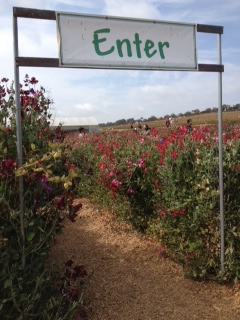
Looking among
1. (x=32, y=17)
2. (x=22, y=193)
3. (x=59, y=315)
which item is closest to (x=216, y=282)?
(x=59, y=315)

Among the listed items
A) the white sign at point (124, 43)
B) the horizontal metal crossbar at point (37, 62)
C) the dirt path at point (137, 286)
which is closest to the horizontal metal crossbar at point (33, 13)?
the white sign at point (124, 43)

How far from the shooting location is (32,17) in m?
2.66

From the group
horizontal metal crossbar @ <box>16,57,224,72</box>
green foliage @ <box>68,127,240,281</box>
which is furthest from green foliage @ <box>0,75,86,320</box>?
green foliage @ <box>68,127,240,281</box>

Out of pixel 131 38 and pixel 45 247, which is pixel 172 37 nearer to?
pixel 131 38

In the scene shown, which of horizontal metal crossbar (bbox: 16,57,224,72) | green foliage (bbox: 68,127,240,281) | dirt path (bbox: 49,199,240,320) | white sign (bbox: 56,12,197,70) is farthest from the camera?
green foliage (bbox: 68,127,240,281)

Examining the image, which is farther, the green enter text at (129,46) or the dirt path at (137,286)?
the dirt path at (137,286)

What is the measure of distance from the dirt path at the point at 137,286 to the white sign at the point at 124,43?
6.45ft

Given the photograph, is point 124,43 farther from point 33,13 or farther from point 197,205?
point 197,205

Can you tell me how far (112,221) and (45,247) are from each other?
2916 millimetres

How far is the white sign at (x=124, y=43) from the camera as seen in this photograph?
2857mm

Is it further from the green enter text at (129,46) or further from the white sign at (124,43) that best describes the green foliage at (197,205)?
the green enter text at (129,46)

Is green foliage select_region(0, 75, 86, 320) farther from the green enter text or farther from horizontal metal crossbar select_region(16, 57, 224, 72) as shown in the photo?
the green enter text

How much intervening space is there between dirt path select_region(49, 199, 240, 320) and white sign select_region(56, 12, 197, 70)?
1965mm

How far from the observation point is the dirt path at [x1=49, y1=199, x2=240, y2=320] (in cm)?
325
